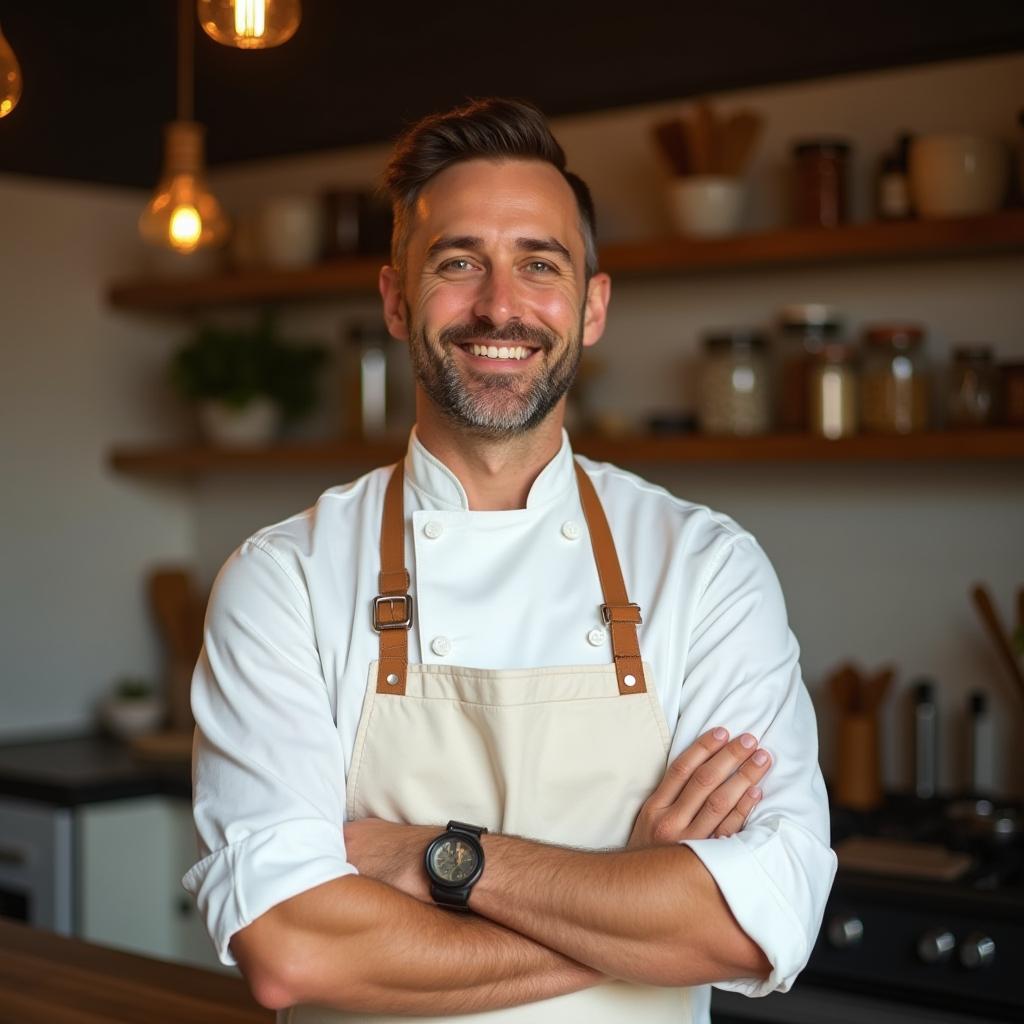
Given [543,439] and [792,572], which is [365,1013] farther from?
[792,572]

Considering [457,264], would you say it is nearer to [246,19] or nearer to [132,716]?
[246,19]

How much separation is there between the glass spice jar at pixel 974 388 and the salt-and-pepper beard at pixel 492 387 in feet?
4.67

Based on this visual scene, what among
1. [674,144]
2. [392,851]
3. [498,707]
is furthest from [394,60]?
[392,851]

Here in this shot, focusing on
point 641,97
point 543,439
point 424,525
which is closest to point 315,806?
point 424,525

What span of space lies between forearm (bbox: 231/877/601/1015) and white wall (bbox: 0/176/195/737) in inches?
108

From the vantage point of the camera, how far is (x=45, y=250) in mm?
4137

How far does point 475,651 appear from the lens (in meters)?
1.76

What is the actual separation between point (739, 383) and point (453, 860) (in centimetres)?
184

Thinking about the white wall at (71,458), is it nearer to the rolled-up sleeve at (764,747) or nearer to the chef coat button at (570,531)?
the chef coat button at (570,531)

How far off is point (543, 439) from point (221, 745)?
0.53 meters

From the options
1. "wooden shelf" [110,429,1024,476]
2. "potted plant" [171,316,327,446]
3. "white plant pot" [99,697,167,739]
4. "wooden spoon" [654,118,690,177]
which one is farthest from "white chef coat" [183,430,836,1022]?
"white plant pot" [99,697,167,739]

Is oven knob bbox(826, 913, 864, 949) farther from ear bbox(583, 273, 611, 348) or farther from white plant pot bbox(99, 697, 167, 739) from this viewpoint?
white plant pot bbox(99, 697, 167, 739)

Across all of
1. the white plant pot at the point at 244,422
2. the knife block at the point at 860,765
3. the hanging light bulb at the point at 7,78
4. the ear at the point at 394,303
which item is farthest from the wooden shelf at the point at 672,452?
the hanging light bulb at the point at 7,78

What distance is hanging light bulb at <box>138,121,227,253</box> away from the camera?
298 centimetres
